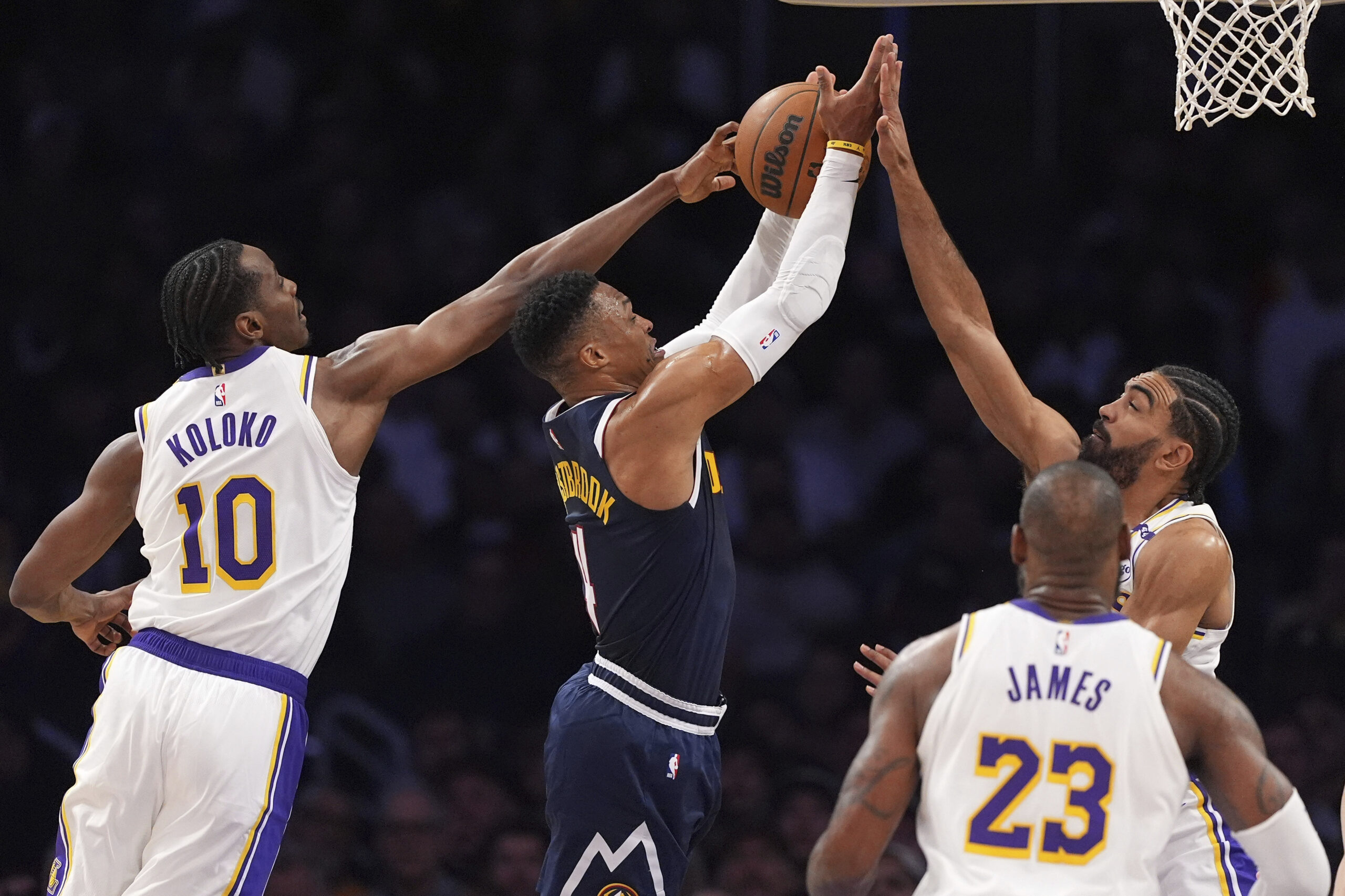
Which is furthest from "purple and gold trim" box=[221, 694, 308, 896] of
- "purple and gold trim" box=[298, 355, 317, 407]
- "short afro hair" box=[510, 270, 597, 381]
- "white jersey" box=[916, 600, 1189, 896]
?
"white jersey" box=[916, 600, 1189, 896]

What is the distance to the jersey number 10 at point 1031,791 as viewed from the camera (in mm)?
2602

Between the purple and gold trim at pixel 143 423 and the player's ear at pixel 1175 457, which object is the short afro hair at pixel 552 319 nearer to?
the purple and gold trim at pixel 143 423

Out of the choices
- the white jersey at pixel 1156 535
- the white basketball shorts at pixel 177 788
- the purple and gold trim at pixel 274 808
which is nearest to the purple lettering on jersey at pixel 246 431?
the white basketball shorts at pixel 177 788

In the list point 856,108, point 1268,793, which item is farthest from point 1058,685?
point 856,108

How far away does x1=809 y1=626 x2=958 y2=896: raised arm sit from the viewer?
2693mm

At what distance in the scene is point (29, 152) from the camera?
744 cm

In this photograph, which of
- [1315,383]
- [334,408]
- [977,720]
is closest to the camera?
[977,720]

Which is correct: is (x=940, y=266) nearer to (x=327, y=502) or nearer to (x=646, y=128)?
(x=327, y=502)

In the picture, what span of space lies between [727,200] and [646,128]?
60cm

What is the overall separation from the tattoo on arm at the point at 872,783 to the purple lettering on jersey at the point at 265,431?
6.19ft

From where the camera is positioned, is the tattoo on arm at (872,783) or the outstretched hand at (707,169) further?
the outstretched hand at (707,169)

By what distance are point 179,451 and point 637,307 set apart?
12.6 ft

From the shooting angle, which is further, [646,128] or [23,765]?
[646,128]

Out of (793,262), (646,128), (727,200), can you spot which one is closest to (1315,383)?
(727,200)
